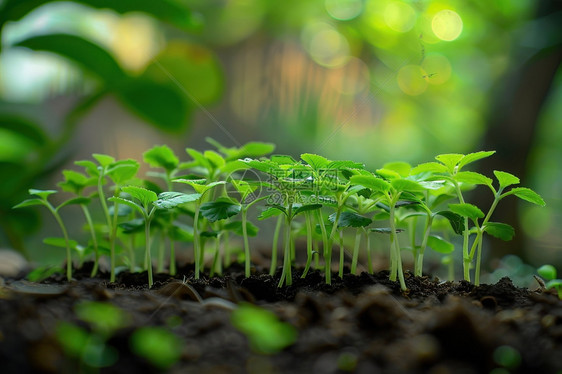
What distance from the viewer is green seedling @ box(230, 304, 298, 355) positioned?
0.39m

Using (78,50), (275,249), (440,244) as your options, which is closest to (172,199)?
(275,249)

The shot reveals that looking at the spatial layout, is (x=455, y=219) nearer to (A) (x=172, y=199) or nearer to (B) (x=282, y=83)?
(A) (x=172, y=199)

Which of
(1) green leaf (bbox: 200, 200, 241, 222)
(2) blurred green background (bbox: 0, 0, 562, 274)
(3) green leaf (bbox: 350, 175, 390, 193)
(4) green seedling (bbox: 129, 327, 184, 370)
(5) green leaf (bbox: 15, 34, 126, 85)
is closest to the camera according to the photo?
(4) green seedling (bbox: 129, 327, 184, 370)

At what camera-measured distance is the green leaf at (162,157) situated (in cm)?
92

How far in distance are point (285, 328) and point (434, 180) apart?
0.51 metres

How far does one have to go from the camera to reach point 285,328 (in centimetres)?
46

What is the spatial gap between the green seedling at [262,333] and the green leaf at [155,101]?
1441mm

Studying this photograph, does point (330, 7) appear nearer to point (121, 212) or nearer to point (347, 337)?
point (121, 212)

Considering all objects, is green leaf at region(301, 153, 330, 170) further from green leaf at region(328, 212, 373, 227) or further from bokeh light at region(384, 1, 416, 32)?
bokeh light at region(384, 1, 416, 32)

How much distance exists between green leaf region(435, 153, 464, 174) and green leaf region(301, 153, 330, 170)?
22cm

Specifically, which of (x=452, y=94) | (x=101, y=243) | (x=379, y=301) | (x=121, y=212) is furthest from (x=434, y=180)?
(x=452, y=94)

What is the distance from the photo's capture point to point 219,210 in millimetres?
798

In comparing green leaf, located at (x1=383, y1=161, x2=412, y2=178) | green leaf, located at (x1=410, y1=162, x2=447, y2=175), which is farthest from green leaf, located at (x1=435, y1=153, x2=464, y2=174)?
green leaf, located at (x1=383, y1=161, x2=412, y2=178)

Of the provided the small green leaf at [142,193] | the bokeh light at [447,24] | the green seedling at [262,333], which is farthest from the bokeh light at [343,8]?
the green seedling at [262,333]
